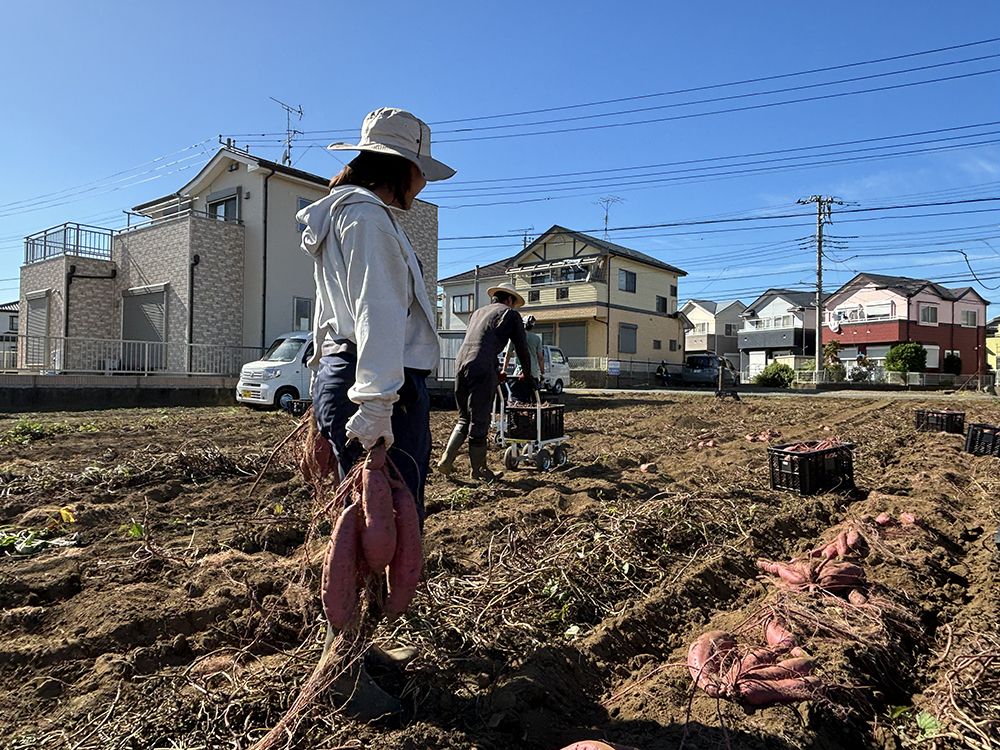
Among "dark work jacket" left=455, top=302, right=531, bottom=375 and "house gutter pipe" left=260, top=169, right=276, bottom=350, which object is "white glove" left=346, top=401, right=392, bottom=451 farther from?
"house gutter pipe" left=260, top=169, right=276, bottom=350

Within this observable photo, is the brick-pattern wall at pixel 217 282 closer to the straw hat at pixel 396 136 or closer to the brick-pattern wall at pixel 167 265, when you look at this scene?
the brick-pattern wall at pixel 167 265

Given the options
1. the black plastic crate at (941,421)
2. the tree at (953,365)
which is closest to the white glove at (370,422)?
the black plastic crate at (941,421)

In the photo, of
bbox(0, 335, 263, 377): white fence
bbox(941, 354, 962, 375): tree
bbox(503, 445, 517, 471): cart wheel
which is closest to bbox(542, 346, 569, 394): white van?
bbox(0, 335, 263, 377): white fence

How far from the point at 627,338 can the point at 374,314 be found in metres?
→ 37.3

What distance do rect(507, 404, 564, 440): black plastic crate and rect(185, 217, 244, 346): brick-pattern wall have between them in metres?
15.7

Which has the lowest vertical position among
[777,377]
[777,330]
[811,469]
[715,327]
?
[811,469]

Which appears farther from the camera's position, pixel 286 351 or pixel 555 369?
pixel 555 369

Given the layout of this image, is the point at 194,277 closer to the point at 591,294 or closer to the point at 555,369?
the point at 555,369

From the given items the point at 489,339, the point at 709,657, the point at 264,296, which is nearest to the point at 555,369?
the point at 264,296

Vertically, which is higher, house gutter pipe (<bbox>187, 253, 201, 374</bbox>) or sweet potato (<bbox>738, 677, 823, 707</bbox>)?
house gutter pipe (<bbox>187, 253, 201, 374</bbox>)

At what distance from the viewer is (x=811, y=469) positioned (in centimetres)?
518

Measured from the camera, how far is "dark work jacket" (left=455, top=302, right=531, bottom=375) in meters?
5.54

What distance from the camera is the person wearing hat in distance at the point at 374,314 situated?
186 centimetres

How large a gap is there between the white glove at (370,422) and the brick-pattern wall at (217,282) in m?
19.2
